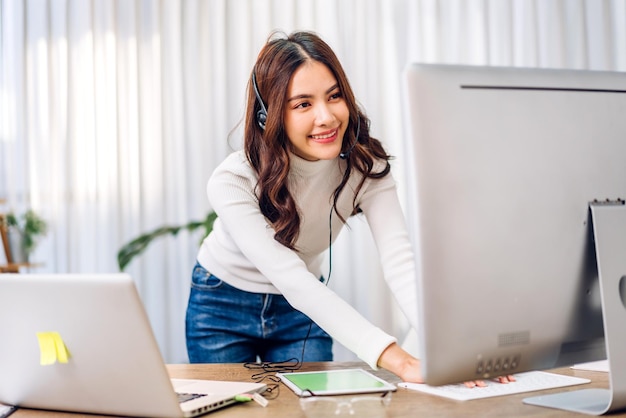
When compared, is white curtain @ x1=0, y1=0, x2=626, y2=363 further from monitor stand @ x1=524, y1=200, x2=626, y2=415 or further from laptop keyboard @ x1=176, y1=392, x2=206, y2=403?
monitor stand @ x1=524, y1=200, x2=626, y2=415

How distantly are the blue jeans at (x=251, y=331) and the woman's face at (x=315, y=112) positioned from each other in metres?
0.46

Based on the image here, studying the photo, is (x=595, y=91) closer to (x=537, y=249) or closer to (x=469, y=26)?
(x=537, y=249)

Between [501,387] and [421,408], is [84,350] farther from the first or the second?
[501,387]

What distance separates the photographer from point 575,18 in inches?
141

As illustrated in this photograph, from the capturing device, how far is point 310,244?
1.80 meters

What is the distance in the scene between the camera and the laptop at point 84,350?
0.99 m

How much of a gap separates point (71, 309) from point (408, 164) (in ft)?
1.69

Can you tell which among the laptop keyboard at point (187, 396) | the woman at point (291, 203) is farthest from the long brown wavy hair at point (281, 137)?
the laptop keyboard at point (187, 396)

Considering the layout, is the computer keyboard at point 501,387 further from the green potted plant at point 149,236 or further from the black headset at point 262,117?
the green potted plant at point 149,236

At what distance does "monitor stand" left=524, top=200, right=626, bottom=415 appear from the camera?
0.98 meters

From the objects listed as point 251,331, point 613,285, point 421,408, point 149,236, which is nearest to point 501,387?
point 421,408

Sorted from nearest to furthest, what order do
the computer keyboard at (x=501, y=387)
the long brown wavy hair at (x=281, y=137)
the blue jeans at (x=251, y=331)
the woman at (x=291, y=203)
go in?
the computer keyboard at (x=501, y=387), the woman at (x=291, y=203), the long brown wavy hair at (x=281, y=137), the blue jeans at (x=251, y=331)

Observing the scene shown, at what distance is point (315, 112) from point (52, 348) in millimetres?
789

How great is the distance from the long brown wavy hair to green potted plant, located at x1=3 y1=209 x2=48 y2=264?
6.07 feet
